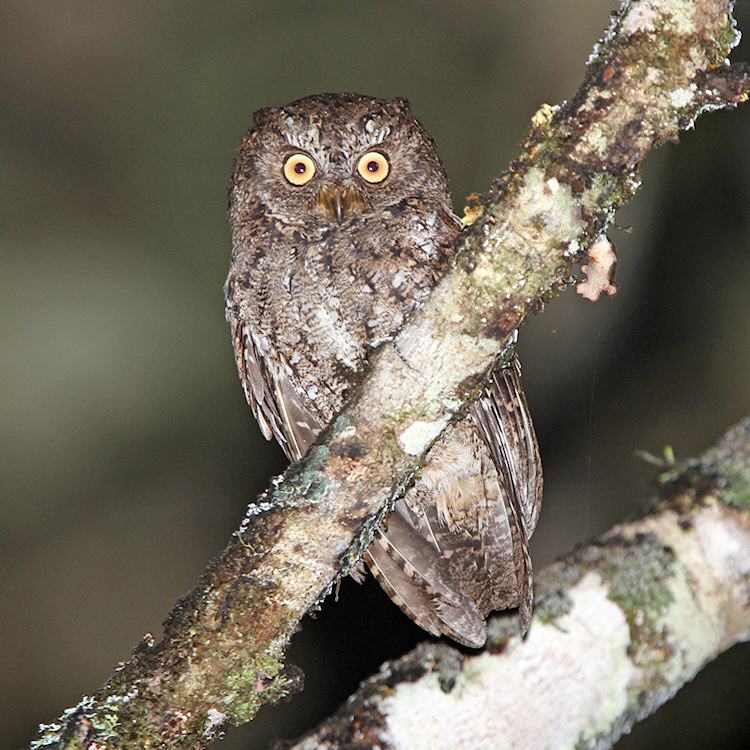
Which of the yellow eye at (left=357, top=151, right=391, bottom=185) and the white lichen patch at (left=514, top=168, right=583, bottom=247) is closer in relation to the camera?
the white lichen patch at (left=514, top=168, right=583, bottom=247)

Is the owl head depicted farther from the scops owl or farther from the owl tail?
the owl tail

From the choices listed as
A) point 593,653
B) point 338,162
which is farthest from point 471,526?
point 338,162

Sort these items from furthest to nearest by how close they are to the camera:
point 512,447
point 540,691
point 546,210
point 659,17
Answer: point 512,447 → point 540,691 → point 546,210 → point 659,17

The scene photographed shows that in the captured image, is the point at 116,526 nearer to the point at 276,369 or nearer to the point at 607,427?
the point at 276,369

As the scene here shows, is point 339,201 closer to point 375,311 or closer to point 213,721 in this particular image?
point 375,311

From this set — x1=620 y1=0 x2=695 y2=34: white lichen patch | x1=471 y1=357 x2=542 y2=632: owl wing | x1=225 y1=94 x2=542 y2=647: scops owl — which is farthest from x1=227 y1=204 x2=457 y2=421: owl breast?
x1=620 y1=0 x2=695 y2=34: white lichen patch

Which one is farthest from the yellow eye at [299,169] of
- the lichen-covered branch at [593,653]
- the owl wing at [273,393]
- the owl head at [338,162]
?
the lichen-covered branch at [593,653]

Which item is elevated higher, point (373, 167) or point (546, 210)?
point (373, 167)

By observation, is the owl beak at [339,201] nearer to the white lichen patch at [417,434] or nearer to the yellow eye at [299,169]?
the yellow eye at [299,169]
